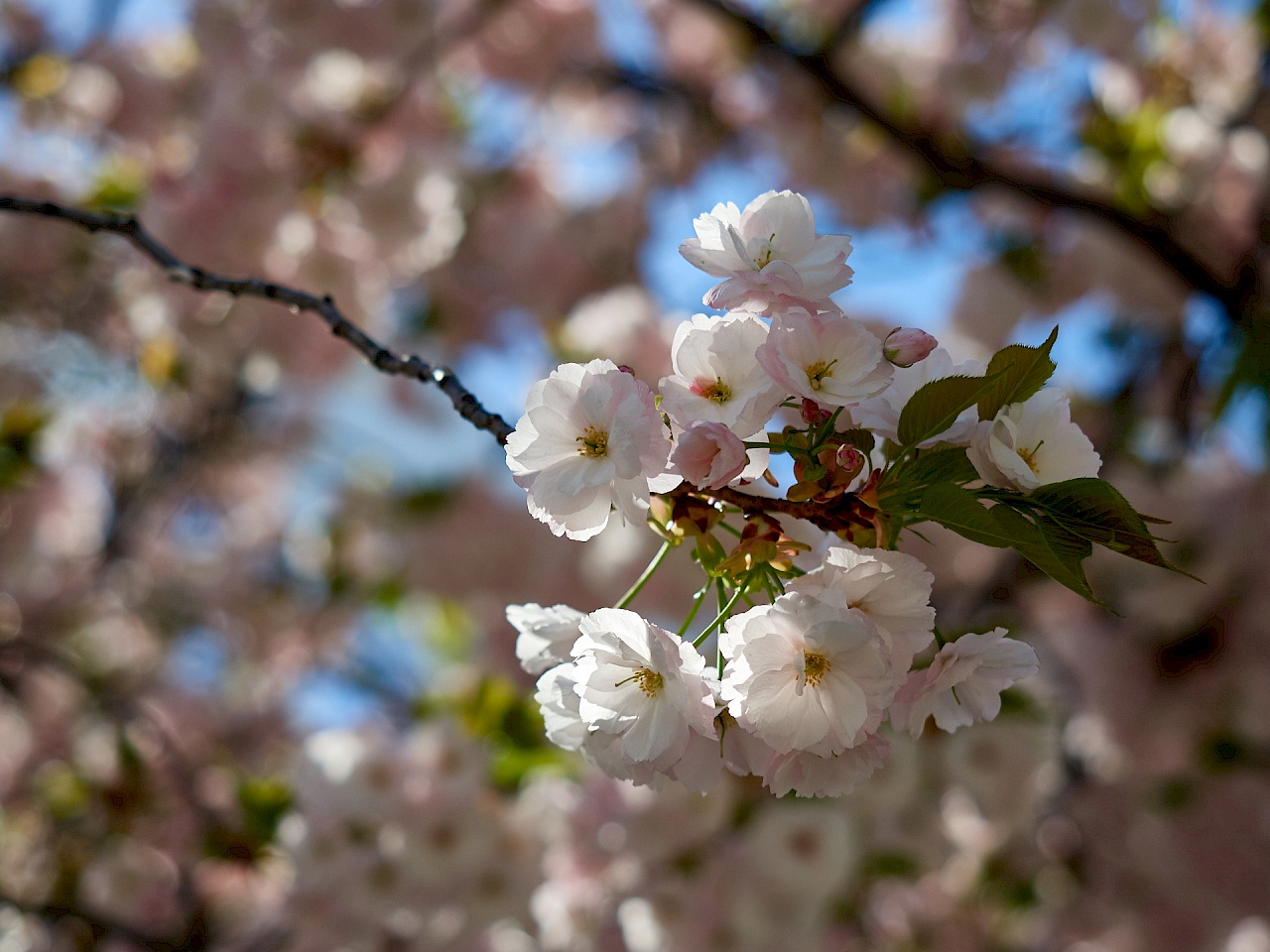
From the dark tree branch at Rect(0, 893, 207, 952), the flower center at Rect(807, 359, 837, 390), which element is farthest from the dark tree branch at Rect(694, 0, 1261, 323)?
the dark tree branch at Rect(0, 893, 207, 952)

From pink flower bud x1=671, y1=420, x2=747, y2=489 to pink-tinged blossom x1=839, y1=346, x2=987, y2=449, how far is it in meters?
0.11

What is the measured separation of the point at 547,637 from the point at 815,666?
0.21 metres

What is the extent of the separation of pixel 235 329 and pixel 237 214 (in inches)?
12.3

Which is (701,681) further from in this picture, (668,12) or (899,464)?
(668,12)

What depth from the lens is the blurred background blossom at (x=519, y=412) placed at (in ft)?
5.71

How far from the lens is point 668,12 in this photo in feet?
12.0

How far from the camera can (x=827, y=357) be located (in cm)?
56

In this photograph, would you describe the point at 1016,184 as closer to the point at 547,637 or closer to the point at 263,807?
the point at 547,637

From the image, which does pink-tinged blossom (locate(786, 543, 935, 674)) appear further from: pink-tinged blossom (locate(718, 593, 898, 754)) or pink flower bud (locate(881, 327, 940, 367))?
pink flower bud (locate(881, 327, 940, 367))

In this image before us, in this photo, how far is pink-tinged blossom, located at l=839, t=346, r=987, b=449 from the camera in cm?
59

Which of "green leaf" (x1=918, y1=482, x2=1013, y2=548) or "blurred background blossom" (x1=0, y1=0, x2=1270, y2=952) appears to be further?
"blurred background blossom" (x1=0, y1=0, x2=1270, y2=952)

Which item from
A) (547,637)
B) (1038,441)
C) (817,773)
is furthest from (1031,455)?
(547,637)

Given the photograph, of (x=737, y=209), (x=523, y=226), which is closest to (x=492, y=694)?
(x=737, y=209)

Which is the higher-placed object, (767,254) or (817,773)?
(767,254)
